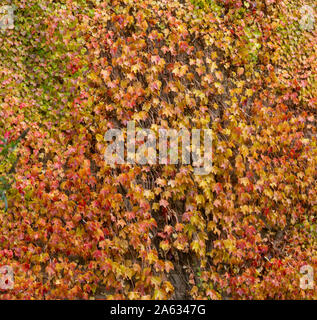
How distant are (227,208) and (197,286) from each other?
1.08 metres

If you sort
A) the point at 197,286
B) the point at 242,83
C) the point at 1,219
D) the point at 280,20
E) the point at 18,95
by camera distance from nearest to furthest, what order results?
the point at 1,219 < the point at 197,286 < the point at 18,95 < the point at 242,83 < the point at 280,20

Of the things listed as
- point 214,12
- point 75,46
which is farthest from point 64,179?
point 214,12

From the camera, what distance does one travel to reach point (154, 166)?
4922 millimetres

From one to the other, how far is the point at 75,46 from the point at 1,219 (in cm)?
260

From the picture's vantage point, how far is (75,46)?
5.34 meters

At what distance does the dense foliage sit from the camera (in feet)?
14.8

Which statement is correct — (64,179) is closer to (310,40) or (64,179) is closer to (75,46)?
(75,46)

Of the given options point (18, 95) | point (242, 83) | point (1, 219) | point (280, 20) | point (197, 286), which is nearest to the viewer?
point (1, 219)

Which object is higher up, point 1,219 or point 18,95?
point 18,95

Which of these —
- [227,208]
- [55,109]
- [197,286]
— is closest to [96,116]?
[55,109]

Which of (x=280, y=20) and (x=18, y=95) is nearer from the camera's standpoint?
(x=18, y=95)

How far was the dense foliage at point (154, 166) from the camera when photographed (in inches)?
177

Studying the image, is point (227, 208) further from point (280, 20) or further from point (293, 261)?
point (280, 20)

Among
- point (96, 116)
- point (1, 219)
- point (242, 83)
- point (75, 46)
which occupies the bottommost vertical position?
point (1, 219)
